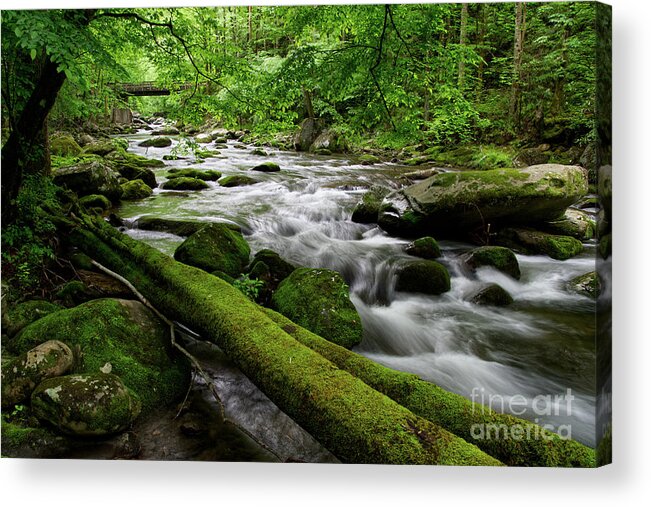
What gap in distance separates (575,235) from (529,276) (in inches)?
18.9

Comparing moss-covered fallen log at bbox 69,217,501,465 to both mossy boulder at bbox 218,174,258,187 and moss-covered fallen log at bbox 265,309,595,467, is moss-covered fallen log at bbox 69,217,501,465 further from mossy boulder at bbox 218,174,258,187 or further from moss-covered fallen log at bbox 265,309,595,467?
mossy boulder at bbox 218,174,258,187

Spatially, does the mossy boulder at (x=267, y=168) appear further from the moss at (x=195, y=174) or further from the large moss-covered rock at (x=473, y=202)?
the large moss-covered rock at (x=473, y=202)

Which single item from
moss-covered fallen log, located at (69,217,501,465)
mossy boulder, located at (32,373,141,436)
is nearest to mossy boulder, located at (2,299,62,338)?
moss-covered fallen log, located at (69,217,501,465)

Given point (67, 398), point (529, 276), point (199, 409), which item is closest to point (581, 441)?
point (529, 276)

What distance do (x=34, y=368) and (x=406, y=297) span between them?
2.74 meters

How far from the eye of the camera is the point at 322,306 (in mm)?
3145

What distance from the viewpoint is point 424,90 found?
3.26 metres

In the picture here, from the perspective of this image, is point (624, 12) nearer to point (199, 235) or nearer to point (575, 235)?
point (575, 235)

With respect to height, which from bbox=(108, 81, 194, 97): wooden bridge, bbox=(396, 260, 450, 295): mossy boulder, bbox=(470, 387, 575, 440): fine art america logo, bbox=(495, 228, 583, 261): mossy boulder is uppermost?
bbox=(108, 81, 194, 97): wooden bridge

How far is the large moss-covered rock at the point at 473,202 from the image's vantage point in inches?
149

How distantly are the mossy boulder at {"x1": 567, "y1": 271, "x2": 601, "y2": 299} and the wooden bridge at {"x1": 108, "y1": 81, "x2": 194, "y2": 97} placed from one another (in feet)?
11.4

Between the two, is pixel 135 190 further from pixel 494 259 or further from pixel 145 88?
pixel 494 259

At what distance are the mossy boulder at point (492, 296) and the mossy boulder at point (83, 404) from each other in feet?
8.69

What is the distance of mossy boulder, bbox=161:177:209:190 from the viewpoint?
4141 millimetres
